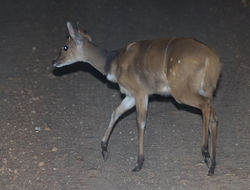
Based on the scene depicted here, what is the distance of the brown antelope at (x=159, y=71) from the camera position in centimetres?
581

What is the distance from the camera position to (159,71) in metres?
6.20

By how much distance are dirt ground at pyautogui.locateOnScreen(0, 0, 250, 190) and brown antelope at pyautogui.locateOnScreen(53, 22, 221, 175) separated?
282 millimetres

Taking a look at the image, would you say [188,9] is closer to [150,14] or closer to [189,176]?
[150,14]

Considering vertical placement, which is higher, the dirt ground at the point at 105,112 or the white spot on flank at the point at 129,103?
the white spot on flank at the point at 129,103

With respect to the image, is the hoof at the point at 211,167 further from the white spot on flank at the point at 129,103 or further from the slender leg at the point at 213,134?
the white spot on flank at the point at 129,103

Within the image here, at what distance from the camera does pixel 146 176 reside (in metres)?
6.07

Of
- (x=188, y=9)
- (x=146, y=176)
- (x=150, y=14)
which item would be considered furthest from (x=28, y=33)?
(x=146, y=176)

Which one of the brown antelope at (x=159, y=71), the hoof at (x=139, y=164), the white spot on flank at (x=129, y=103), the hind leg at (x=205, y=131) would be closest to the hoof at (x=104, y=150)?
the brown antelope at (x=159, y=71)

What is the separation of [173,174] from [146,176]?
323 millimetres

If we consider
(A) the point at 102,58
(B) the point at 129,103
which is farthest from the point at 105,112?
(A) the point at 102,58

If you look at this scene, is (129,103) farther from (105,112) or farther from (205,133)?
(205,133)

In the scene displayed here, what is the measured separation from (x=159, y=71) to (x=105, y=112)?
1758 millimetres

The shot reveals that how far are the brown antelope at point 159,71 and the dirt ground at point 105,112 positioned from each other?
11.1 inches

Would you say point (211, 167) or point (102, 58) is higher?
point (102, 58)
